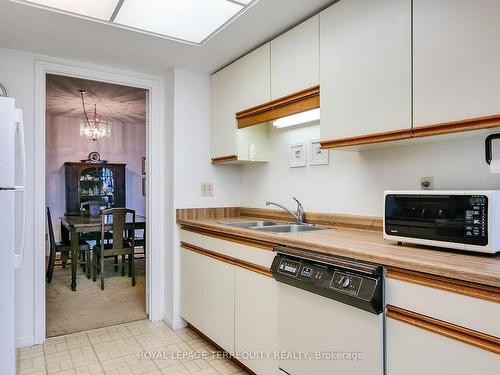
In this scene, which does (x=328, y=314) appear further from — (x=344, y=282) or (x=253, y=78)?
(x=253, y=78)

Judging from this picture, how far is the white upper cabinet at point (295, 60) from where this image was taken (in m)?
1.90

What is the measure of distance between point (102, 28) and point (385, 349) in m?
2.25

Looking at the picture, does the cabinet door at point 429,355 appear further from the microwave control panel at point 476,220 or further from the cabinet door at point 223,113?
the cabinet door at point 223,113

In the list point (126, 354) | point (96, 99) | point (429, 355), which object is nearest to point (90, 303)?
point (126, 354)

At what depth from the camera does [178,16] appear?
197cm

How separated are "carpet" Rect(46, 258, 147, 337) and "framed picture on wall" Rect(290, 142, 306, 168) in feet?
6.13

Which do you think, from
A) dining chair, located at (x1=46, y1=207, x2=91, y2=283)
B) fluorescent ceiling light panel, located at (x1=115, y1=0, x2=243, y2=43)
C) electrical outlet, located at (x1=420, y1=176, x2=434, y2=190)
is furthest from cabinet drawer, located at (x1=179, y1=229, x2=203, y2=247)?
dining chair, located at (x1=46, y1=207, x2=91, y2=283)

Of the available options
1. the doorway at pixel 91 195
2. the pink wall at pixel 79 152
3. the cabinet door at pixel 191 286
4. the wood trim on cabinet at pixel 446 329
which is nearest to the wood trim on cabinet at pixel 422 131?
the wood trim on cabinet at pixel 446 329

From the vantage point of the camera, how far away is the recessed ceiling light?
5.98 ft

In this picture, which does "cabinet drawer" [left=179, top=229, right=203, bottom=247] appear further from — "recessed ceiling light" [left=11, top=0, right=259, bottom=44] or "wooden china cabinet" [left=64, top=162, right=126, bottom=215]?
"wooden china cabinet" [left=64, top=162, right=126, bottom=215]

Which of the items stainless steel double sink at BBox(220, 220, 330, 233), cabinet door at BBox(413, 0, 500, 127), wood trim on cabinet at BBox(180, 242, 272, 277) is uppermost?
cabinet door at BBox(413, 0, 500, 127)

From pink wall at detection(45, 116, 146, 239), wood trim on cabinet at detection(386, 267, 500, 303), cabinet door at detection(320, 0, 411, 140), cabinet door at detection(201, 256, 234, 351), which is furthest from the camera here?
pink wall at detection(45, 116, 146, 239)

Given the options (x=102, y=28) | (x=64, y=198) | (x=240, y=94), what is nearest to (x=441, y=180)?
(x=240, y=94)

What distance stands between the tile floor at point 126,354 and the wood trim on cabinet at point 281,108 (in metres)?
1.59
